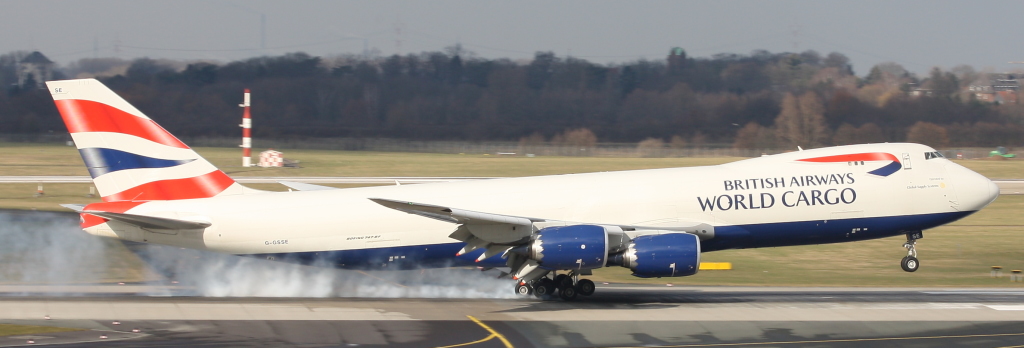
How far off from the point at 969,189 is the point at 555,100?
6779 cm

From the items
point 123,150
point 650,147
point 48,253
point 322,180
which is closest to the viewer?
point 123,150

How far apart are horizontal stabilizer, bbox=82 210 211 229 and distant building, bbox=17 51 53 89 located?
8894 cm

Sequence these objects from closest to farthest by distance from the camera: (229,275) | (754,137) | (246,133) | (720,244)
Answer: (720,244) → (229,275) → (246,133) → (754,137)

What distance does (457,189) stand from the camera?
27.2 metres

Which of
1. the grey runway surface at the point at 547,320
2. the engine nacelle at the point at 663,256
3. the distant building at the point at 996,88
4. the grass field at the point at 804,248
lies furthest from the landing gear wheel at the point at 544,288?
the distant building at the point at 996,88

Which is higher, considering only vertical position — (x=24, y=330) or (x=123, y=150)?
(x=123, y=150)

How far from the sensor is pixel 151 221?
2481 cm

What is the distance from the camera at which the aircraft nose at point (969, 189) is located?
27.8 metres

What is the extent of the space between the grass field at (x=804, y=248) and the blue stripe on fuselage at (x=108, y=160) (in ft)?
20.4

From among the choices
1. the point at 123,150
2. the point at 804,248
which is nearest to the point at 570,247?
the point at 123,150

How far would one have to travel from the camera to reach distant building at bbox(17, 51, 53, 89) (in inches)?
4082

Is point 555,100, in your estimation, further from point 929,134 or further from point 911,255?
point 911,255

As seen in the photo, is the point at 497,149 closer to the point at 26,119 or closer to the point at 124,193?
the point at 26,119

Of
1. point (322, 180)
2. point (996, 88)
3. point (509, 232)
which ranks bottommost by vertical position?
point (322, 180)
